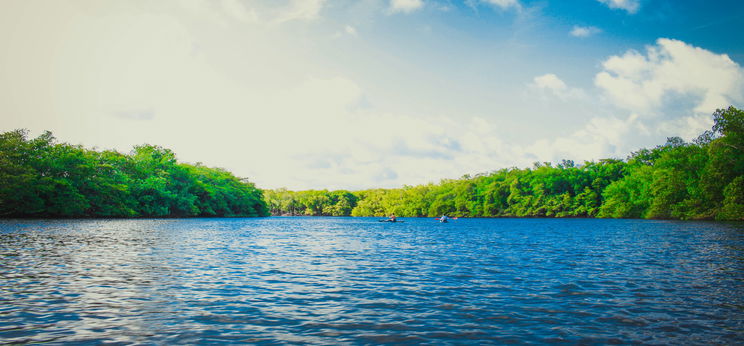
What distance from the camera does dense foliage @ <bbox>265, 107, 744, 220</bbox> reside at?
79125 mm

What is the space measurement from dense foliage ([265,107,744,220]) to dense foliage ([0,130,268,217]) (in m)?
115

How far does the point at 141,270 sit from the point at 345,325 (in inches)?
581

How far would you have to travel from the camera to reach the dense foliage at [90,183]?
74.1 m

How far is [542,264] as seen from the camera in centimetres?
2520

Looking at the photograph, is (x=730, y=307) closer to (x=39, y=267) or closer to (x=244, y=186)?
(x=39, y=267)

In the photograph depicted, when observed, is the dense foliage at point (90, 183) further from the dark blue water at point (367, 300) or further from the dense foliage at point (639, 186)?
the dense foliage at point (639, 186)

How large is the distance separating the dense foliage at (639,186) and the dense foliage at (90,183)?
4522 inches

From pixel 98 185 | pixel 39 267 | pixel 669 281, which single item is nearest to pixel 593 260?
pixel 669 281

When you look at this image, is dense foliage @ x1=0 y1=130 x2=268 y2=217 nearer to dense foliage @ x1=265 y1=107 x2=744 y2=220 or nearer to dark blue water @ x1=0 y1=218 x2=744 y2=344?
dark blue water @ x1=0 y1=218 x2=744 y2=344

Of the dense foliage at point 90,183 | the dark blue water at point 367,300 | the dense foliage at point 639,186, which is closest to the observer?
the dark blue water at point 367,300

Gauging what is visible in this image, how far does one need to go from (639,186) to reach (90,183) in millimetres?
136799

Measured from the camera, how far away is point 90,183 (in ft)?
286

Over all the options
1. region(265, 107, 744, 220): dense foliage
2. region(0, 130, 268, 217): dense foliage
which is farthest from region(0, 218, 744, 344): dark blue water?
region(265, 107, 744, 220): dense foliage

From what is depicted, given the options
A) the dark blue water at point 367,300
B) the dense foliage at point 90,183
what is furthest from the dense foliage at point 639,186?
the dense foliage at point 90,183
